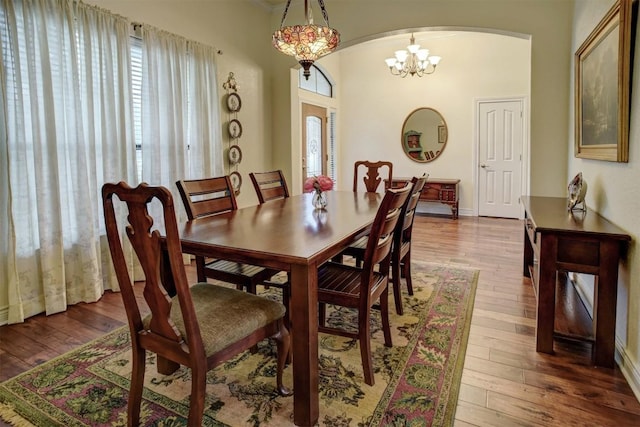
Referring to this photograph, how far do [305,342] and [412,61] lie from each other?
19.4 feet

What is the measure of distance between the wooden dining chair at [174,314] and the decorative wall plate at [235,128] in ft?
9.72

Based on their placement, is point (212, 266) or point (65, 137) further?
point (65, 137)

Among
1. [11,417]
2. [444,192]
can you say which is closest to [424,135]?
[444,192]

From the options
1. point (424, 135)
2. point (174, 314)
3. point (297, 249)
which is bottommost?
point (174, 314)

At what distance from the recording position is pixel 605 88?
7.48 feet

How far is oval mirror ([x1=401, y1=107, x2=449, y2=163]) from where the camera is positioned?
6.71 m

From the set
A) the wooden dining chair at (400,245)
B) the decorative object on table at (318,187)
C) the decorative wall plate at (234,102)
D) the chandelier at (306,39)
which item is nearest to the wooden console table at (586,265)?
the wooden dining chair at (400,245)

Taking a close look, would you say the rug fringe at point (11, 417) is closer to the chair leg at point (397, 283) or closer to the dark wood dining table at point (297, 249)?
the dark wood dining table at point (297, 249)

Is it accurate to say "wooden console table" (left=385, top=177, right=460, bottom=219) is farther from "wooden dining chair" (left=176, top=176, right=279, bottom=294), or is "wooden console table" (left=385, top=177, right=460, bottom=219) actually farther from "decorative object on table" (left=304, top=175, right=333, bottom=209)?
"wooden dining chair" (left=176, top=176, right=279, bottom=294)

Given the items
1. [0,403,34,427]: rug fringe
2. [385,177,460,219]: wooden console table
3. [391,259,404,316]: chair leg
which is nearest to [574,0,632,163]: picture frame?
[391,259,404,316]: chair leg

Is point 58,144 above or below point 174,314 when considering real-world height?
above

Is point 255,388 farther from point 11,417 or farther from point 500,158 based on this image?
point 500,158

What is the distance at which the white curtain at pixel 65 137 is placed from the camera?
99.0 inches

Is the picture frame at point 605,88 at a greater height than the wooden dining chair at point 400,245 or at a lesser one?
greater
